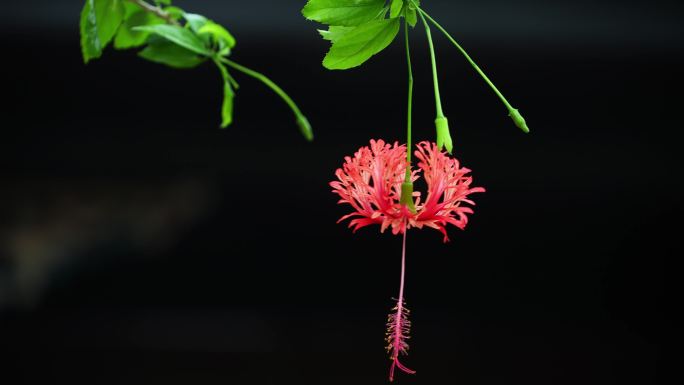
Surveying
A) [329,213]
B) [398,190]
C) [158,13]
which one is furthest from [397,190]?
[329,213]

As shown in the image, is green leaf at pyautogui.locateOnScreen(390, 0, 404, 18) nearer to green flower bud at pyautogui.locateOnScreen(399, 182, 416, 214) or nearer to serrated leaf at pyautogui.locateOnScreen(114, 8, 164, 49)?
green flower bud at pyautogui.locateOnScreen(399, 182, 416, 214)

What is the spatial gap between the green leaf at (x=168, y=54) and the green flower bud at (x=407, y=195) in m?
0.18

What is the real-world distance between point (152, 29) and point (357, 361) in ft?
5.92

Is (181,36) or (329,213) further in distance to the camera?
(329,213)

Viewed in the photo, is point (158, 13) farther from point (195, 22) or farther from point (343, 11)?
point (343, 11)

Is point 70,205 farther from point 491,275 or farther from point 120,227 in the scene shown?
point 491,275

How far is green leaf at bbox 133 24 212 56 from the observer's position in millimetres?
524

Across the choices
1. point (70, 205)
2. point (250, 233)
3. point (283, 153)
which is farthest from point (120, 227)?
point (283, 153)

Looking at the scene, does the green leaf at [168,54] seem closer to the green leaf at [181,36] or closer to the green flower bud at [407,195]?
the green leaf at [181,36]

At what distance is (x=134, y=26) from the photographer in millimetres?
583

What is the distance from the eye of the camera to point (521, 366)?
233 centimetres

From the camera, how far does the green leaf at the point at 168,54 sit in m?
0.55

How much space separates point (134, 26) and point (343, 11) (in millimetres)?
209

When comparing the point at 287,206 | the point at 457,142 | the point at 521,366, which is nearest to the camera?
the point at 457,142
